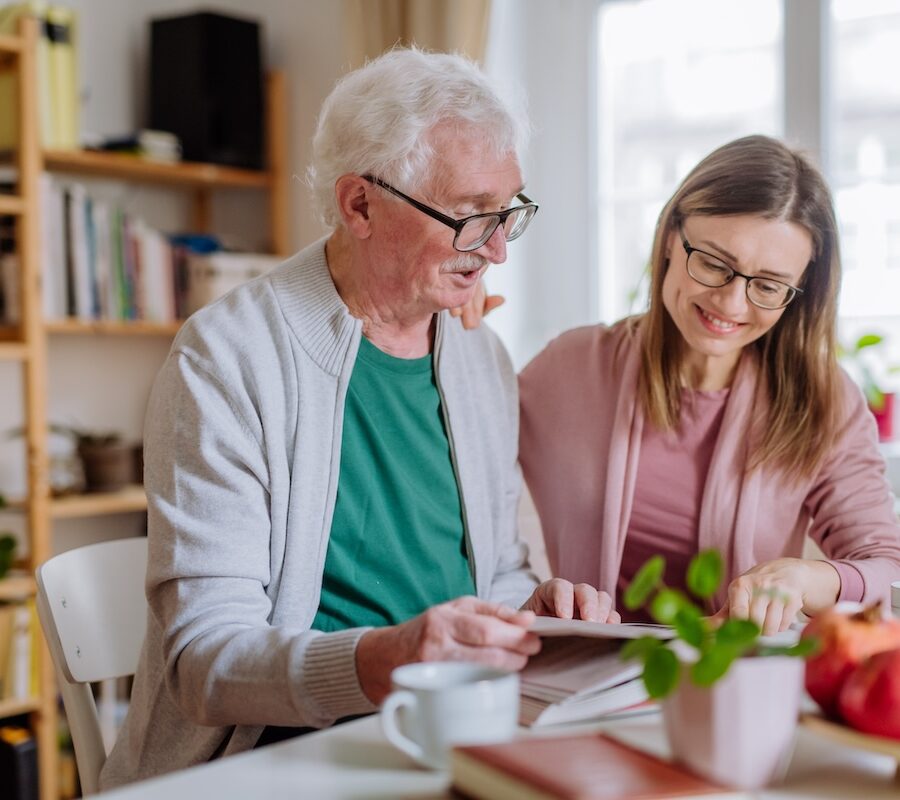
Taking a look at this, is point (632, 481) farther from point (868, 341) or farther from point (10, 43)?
point (10, 43)

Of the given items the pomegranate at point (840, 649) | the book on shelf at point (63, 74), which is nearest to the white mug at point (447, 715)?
the pomegranate at point (840, 649)

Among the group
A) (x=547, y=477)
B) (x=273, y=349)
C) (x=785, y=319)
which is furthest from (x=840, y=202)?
(x=273, y=349)

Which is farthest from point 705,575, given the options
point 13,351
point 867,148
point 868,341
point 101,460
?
point 101,460

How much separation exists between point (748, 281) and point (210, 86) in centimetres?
202

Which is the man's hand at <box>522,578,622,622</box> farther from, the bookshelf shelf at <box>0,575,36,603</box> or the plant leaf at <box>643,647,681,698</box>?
the bookshelf shelf at <box>0,575,36,603</box>

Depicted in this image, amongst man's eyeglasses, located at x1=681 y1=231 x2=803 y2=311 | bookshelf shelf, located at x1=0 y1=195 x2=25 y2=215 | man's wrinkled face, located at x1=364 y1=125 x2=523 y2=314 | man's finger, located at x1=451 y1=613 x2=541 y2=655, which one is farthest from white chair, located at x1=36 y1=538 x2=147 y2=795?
bookshelf shelf, located at x1=0 y1=195 x2=25 y2=215

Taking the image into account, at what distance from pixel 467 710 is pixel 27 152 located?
2.29 metres

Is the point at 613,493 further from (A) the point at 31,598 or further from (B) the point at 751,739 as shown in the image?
(A) the point at 31,598

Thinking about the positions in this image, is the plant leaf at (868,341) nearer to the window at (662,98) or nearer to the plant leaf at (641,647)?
the window at (662,98)

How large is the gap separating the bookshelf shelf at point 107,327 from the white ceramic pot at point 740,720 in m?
2.37

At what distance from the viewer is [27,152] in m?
2.71

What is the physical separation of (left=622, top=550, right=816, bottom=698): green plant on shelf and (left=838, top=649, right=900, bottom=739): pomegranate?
6 cm

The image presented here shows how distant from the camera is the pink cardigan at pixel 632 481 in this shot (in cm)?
160

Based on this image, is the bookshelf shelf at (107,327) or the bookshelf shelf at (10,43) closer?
the bookshelf shelf at (10,43)
